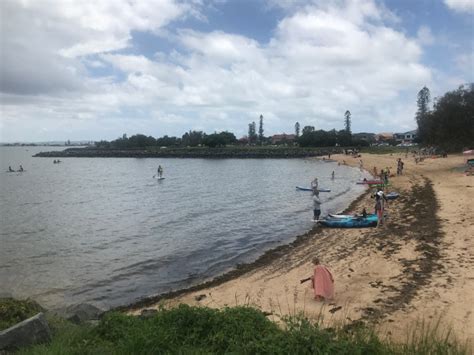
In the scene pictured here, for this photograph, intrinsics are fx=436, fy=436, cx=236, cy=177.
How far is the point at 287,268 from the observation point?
16.8m

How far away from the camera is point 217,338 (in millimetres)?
6945

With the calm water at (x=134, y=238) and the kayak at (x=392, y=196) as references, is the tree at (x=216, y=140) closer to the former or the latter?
the calm water at (x=134, y=238)

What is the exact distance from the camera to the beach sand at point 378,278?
10.6m

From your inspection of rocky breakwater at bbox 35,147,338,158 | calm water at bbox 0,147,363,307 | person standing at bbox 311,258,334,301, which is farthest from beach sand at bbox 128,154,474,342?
rocky breakwater at bbox 35,147,338,158

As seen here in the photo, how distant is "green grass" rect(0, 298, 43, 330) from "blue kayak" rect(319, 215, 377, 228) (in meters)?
17.5

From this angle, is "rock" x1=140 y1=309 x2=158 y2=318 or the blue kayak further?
the blue kayak

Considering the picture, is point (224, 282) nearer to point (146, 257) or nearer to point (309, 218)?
point (146, 257)

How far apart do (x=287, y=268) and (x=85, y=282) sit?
25.6 ft

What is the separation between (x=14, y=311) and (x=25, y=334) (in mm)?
2797

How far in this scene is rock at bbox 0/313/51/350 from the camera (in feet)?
22.6

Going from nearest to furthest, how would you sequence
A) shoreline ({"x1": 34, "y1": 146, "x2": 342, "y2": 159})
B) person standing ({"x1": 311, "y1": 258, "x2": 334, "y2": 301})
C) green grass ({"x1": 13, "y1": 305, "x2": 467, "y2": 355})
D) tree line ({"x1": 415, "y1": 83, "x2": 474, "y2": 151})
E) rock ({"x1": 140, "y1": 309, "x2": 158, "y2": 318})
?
green grass ({"x1": 13, "y1": 305, "x2": 467, "y2": 355})
rock ({"x1": 140, "y1": 309, "x2": 158, "y2": 318})
person standing ({"x1": 311, "y1": 258, "x2": 334, "y2": 301})
tree line ({"x1": 415, "y1": 83, "x2": 474, "y2": 151})
shoreline ({"x1": 34, "y1": 146, "x2": 342, "y2": 159})

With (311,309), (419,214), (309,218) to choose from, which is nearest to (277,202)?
(309,218)

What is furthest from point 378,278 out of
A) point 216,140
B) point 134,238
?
point 216,140

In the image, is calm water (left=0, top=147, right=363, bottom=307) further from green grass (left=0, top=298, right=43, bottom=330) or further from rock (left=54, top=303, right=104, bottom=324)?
green grass (left=0, top=298, right=43, bottom=330)
